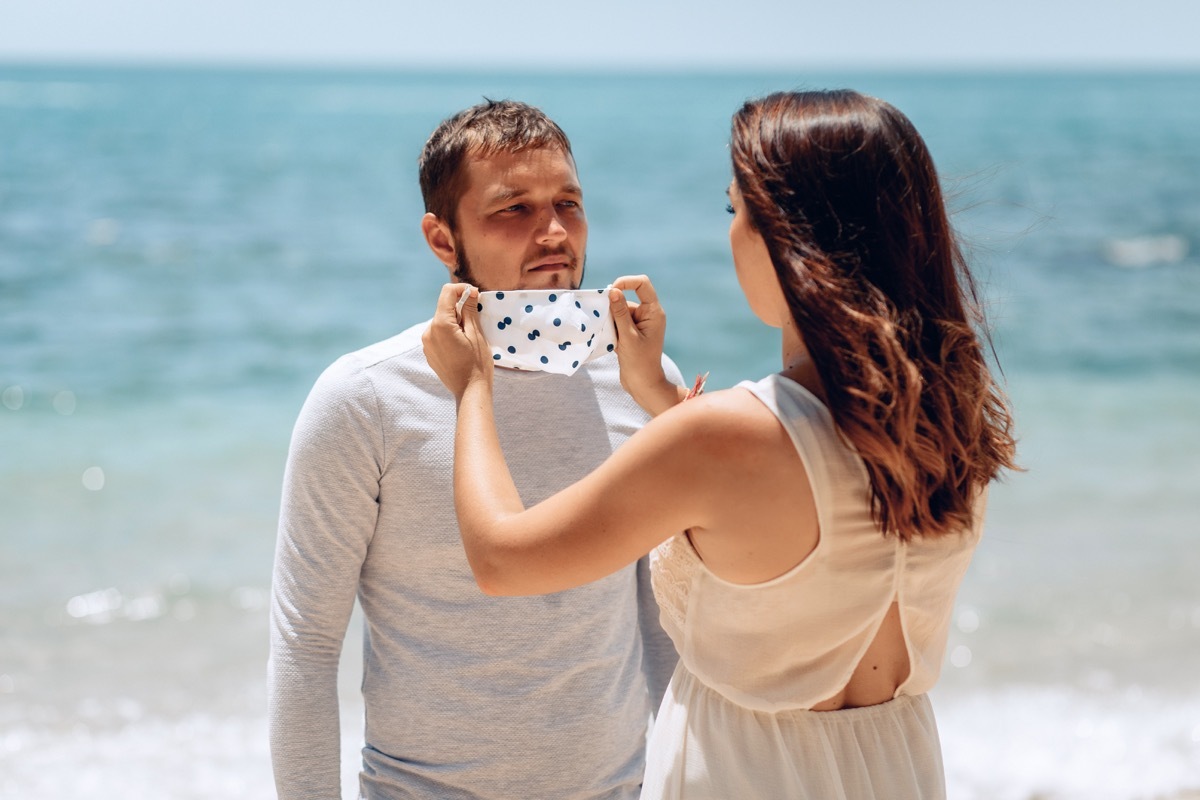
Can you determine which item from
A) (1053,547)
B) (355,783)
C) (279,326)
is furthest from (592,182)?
(355,783)

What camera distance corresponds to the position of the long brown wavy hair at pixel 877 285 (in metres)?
1.69

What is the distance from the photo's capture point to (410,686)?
2.34 m

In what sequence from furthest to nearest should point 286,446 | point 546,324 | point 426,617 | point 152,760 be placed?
point 286,446 < point 152,760 < point 426,617 < point 546,324

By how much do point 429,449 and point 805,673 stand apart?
2.88 ft

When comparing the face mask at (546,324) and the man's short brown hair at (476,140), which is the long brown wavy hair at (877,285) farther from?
the man's short brown hair at (476,140)

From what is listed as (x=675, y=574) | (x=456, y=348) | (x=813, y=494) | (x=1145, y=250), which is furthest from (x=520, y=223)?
(x=1145, y=250)

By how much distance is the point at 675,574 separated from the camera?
1.88 metres

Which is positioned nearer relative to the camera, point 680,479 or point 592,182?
point 680,479

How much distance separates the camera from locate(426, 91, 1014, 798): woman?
168 cm

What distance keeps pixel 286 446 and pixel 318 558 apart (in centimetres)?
725

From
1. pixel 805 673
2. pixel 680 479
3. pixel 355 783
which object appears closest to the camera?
pixel 680 479

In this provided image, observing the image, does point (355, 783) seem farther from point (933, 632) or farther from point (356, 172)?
point (356, 172)

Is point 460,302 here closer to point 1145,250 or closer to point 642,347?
point 642,347

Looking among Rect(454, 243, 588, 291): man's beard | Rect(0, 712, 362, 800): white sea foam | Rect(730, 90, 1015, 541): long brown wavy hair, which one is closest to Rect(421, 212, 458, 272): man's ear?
Rect(454, 243, 588, 291): man's beard
